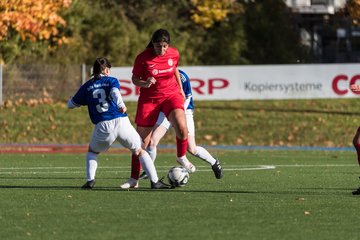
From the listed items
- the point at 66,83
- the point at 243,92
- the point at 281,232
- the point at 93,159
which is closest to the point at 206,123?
the point at 243,92

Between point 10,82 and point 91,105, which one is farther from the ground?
point 91,105

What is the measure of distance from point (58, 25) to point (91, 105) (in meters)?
25.5

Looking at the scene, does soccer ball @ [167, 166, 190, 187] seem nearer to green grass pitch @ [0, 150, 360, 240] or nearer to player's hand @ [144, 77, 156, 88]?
green grass pitch @ [0, 150, 360, 240]

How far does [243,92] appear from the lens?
37.9m

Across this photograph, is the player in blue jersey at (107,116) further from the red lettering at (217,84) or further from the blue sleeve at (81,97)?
the red lettering at (217,84)

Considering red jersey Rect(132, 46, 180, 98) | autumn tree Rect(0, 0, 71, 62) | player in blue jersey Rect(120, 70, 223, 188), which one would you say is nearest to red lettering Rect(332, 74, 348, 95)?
autumn tree Rect(0, 0, 71, 62)

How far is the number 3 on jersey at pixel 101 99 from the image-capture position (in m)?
15.8

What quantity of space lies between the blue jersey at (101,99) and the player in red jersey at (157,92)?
1.69 feet

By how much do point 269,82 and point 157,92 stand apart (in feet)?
71.6

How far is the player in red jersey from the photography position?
1628 cm

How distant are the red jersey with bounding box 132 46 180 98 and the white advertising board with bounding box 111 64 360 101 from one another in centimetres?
2061

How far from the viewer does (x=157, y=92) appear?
54.1 ft

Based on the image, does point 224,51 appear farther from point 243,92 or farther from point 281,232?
point 281,232

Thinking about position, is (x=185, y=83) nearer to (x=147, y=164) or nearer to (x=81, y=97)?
(x=81, y=97)
